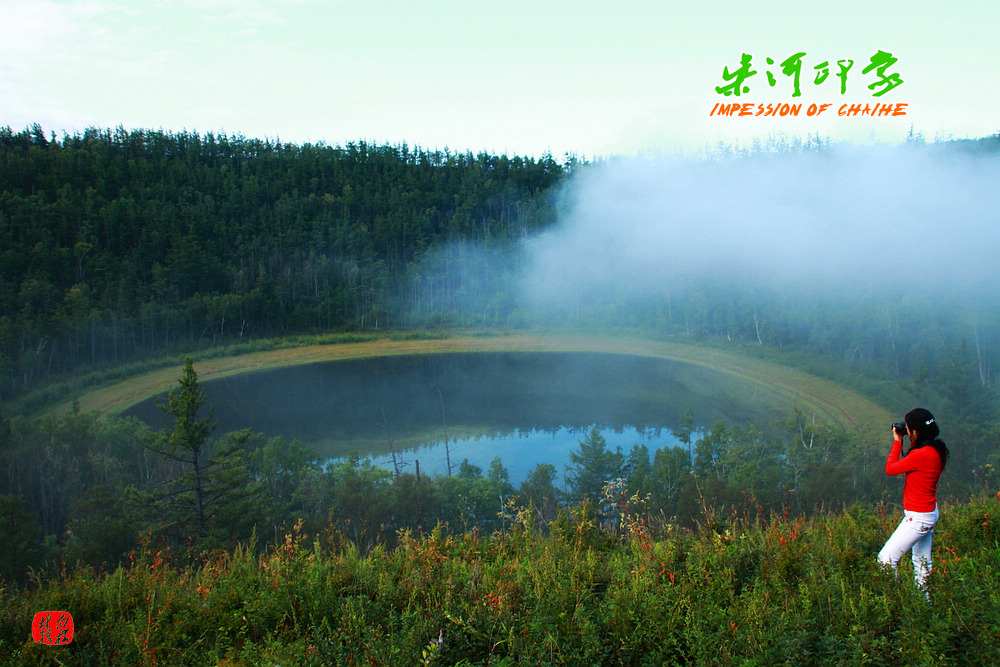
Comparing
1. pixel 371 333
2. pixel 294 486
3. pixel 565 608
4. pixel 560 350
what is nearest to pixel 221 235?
pixel 371 333

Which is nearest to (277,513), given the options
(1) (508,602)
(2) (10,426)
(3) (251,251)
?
(2) (10,426)

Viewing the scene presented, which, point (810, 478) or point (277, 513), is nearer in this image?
point (810, 478)

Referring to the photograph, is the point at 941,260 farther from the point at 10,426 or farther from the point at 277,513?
the point at 10,426

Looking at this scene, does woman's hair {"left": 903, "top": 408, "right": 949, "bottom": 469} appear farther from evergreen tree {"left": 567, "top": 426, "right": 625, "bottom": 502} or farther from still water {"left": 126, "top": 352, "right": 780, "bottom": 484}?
A: still water {"left": 126, "top": 352, "right": 780, "bottom": 484}

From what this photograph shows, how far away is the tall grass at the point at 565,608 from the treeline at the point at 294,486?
6602 millimetres

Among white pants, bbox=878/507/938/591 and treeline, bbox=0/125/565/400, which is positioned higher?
treeline, bbox=0/125/565/400

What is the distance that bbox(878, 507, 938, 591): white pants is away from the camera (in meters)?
3.90

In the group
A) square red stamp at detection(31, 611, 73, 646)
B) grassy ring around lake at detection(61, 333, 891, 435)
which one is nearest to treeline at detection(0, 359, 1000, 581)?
square red stamp at detection(31, 611, 73, 646)

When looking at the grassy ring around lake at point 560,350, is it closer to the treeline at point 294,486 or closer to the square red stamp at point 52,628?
the treeline at point 294,486

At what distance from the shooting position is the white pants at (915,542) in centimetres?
390

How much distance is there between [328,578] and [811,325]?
4781cm

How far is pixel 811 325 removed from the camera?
45.6 m

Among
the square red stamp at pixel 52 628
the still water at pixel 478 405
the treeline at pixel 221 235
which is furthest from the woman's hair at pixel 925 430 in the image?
the treeline at pixel 221 235

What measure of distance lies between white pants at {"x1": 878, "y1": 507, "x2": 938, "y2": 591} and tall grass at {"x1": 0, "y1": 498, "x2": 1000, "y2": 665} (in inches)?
4.7
